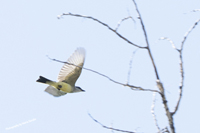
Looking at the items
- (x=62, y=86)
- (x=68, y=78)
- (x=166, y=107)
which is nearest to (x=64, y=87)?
(x=62, y=86)

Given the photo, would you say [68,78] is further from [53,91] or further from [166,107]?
[166,107]

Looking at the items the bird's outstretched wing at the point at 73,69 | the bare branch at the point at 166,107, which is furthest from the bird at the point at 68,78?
the bare branch at the point at 166,107

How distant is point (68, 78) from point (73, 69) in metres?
0.17

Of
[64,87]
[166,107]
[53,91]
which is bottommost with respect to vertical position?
[53,91]

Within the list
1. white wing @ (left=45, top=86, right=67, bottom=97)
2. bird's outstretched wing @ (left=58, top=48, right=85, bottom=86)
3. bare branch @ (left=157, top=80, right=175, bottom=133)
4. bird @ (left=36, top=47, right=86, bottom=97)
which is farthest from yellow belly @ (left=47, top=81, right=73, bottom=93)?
bare branch @ (left=157, top=80, right=175, bottom=133)

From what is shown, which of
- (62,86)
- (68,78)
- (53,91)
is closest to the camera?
(62,86)

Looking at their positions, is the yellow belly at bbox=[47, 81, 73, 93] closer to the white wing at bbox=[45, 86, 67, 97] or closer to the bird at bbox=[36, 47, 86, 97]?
the bird at bbox=[36, 47, 86, 97]

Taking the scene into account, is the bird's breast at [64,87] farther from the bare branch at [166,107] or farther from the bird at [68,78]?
the bare branch at [166,107]

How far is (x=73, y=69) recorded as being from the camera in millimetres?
7012

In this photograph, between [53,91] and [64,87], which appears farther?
[53,91]

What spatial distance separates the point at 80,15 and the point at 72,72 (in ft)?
14.7

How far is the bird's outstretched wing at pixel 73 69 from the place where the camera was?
6.66 metres

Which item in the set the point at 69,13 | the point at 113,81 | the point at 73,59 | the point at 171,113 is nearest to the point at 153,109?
the point at 171,113

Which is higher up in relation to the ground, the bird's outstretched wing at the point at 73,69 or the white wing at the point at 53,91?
the bird's outstretched wing at the point at 73,69
